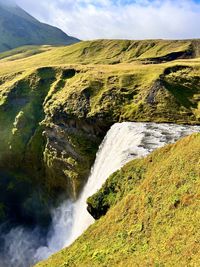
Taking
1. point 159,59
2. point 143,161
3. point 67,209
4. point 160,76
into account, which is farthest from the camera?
point 159,59

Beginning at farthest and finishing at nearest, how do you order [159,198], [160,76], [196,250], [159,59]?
[159,59], [160,76], [159,198], [196,250]

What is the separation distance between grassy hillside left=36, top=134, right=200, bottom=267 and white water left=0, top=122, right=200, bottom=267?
14.3 metres

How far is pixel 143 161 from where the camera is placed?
42.8 meters

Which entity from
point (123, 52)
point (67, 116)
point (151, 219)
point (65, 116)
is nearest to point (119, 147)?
point (67, 116)

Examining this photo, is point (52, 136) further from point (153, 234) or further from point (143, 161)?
point (153, 234)

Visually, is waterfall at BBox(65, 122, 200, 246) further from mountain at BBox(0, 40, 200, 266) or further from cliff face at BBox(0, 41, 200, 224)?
cliff face at BBox(0, 41, 200, 224)

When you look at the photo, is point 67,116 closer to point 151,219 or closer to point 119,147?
point 119,147

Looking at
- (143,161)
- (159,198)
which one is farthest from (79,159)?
(159,198)

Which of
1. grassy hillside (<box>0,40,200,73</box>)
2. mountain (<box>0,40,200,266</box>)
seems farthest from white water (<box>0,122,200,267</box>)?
grassy hillside (<box>0,40,200,73</box>)

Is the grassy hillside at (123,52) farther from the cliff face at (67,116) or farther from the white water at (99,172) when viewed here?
the white water at (99,172)

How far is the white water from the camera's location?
59812 millimetres

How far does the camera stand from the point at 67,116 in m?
87.6

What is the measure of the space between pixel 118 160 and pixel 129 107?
29.3m

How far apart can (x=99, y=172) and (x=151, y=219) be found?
121ft
